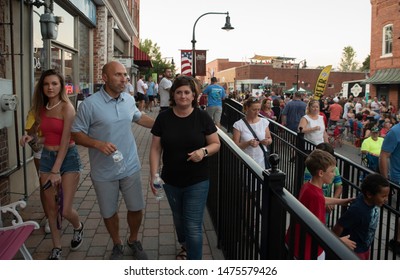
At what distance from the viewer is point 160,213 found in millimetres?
5211

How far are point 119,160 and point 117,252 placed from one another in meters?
0.92

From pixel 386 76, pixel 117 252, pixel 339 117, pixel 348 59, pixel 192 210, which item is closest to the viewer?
pixel 192 210

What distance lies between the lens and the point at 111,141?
346 centimetres

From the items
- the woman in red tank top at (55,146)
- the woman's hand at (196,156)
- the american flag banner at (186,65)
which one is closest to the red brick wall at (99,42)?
the american flag banner at (186,65)

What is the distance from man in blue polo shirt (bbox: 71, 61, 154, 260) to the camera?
3400mm

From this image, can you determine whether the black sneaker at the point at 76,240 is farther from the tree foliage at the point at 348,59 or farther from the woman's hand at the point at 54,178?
the tree foliage at the point at 348,59

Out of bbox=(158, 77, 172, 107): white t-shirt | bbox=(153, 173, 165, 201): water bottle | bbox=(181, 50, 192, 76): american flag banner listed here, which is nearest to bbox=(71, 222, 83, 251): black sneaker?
bbox=(153, 173, 165, 201): water bottle

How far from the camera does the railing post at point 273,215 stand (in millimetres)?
2355

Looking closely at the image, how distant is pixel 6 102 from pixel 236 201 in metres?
2.79

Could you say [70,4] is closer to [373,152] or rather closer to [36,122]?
[36,122]

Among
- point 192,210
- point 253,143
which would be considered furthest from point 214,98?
point 192,210

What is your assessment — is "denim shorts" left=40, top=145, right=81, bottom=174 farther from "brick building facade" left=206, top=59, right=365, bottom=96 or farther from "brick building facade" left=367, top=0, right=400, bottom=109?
"brick building facade" left=206, top=59, right=365, bottom=96

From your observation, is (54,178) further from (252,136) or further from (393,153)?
(393,153)

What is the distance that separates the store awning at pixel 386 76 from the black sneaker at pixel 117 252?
83.3 feet
